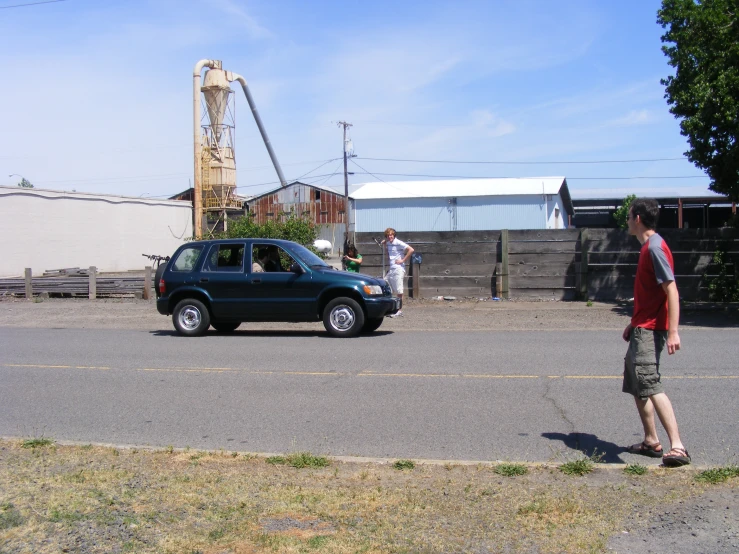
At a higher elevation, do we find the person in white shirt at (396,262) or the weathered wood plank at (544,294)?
the person in white shirt at (396,262)

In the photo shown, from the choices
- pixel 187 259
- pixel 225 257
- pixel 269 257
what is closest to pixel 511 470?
pixel 269 257

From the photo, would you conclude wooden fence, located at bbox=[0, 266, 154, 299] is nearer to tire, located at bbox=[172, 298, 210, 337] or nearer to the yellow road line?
tire, located at bbox=[172, 298, 210, 337]

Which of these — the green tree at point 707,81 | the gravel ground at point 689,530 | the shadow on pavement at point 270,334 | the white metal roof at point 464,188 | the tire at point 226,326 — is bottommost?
the gravel ground at point 689,530

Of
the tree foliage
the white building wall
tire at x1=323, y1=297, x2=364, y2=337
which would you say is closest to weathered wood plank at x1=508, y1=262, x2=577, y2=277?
the tree foliage

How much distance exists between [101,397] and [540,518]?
5.87 m

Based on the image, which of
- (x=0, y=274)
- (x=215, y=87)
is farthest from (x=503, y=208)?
(x=0, y=274)

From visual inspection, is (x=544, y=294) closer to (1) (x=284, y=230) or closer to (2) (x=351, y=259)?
(2) (x=351, y=259)

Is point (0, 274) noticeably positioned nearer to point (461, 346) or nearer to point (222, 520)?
point (461, 346)

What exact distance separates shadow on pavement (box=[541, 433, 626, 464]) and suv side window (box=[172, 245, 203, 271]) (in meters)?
9.19

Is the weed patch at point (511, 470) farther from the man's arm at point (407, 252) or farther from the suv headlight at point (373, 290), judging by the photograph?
the man's arm at point (407, 252)

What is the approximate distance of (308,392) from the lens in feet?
28.7

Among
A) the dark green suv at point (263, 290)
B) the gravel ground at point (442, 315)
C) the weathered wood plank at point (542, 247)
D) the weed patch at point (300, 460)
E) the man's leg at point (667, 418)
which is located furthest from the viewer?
the weathered wood plank at point (542, 247)

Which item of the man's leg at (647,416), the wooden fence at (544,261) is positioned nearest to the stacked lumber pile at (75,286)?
the wooden fence at (544,261)

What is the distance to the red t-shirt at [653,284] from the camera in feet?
18.3
